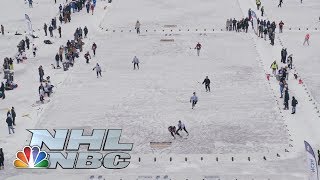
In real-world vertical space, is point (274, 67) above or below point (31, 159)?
above

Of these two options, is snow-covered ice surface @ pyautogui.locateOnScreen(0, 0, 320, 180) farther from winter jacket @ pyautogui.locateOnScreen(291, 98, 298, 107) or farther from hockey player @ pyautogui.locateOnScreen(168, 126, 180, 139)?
winter jacket @ pyautogui.locateOnScreen(291, 98, 298, 107)

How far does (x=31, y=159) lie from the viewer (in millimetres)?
30641

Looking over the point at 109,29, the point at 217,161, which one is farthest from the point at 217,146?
the point at 109,29

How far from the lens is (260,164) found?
30203 mm

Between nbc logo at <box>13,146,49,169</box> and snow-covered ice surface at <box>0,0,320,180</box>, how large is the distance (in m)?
0.50

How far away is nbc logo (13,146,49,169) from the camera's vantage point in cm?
3016

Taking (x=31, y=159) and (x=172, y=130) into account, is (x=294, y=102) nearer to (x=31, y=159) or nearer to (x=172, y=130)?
(x=172, y=130)

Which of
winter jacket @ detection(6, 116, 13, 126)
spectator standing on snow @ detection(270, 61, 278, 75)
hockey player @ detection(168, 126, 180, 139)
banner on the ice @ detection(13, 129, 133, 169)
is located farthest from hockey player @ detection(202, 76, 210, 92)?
winter jacket @ detection(6, 116, 13, 126)

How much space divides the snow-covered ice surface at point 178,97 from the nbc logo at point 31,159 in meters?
0.50

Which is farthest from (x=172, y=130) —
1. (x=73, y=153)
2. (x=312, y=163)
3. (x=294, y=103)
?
(x=312, y=163)

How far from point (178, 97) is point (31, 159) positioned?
12064 millimetres

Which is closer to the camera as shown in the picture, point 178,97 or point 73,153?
point 73,153

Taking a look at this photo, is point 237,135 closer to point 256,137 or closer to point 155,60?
point 256,137

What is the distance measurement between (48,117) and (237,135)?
1114 centimetres
